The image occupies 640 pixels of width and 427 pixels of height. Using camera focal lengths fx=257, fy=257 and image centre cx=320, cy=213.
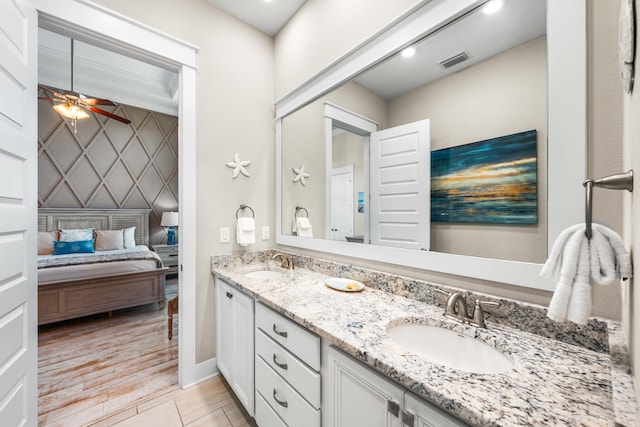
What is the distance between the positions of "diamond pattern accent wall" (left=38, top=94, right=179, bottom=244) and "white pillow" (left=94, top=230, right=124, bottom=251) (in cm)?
64

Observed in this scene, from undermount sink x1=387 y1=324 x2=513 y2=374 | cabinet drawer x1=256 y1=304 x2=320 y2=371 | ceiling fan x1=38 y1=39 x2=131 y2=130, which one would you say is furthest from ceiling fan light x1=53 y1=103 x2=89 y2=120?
undermount sink x1=387 y1=324 x2=513 y2=374

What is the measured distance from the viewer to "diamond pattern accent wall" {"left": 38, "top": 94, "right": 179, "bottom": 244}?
13.7 ft

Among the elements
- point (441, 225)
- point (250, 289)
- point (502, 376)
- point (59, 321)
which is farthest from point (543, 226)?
point (59, 321)

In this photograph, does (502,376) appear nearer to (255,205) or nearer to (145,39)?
(255,205)

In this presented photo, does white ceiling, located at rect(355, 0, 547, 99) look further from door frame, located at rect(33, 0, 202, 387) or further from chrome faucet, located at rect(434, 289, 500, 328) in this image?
door frame, located at rect(33, 0, 202, 387)

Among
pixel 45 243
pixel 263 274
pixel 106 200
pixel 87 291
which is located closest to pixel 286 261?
pixel 263 274

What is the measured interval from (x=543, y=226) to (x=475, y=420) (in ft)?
2.32

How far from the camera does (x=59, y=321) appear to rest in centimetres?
294

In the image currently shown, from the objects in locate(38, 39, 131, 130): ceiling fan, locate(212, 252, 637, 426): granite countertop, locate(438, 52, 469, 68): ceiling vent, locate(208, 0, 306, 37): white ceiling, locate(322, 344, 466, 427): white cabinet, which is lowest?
locate(322, 344, 466, 427): white cabinet

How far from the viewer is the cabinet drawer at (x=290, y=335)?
102 cm

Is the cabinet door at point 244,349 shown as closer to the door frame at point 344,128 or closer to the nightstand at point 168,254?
the door frame at point 344,128

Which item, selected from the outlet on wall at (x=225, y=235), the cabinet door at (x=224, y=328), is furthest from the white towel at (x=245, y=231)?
the cabinet door at (x=224, y=328)

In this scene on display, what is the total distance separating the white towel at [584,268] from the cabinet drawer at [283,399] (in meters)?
0.91

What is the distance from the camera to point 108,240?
4.28 meters
